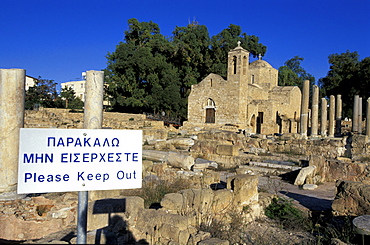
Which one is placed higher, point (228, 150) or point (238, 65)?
point (238, 65)

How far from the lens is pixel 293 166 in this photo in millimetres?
10617

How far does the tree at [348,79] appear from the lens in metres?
37.2

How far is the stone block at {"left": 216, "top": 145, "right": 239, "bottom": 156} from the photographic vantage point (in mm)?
12438

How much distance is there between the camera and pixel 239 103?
91.9ft

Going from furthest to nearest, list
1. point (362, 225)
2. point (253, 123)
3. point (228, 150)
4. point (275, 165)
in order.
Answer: point (253, 123), point (228, 150), point (275, 165), point (362, 225)

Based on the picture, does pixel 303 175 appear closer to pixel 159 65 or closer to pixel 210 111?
pixel 210 111

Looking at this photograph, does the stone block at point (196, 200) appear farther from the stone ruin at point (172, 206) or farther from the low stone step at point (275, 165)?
the low stone step at point (275, 165)

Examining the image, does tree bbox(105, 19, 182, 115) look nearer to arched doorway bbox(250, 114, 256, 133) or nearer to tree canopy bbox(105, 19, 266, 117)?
tree canopy bbox(105, 19, 266, 117)

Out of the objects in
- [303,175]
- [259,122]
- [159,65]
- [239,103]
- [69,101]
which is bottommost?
[303,175]

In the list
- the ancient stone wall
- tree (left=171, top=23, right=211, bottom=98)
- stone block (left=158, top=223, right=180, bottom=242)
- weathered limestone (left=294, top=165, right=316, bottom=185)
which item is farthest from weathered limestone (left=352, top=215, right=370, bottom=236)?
tree (left=171, top=23, right=211, bottom=98)

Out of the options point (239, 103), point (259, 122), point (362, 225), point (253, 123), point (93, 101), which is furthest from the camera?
point (259, 122)

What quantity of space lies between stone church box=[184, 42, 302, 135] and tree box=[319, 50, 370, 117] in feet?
32.8

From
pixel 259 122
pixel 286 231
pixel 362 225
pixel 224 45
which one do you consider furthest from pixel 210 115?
pixel 362 225

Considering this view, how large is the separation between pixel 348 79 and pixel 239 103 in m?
20.7
